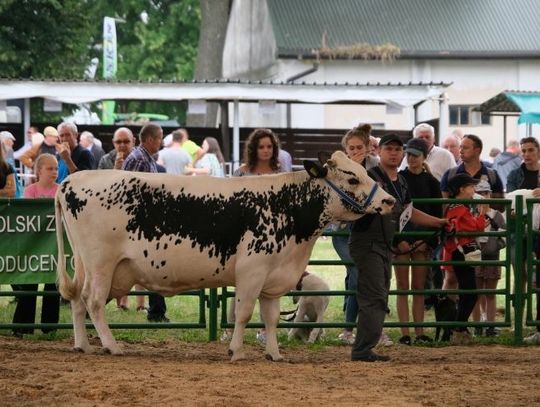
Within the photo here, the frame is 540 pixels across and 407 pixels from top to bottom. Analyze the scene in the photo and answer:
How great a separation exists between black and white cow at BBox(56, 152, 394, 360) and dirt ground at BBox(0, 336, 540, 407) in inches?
24.2

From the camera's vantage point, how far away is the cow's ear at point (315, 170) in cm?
1154

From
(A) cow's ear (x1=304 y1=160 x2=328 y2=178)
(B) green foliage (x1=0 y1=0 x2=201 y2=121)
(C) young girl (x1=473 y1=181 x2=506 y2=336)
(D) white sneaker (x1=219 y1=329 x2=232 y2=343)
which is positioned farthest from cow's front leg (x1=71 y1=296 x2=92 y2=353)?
(B) green foliage (x1=0 y1=0 x2=201 y2=121)

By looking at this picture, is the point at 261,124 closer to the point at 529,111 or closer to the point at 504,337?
the point at 529,111

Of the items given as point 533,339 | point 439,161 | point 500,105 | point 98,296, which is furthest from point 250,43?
point 98,296

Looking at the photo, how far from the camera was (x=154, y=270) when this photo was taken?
1148cm

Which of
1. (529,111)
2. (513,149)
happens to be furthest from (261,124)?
(513,149)

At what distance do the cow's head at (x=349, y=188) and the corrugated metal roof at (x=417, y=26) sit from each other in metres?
33.9

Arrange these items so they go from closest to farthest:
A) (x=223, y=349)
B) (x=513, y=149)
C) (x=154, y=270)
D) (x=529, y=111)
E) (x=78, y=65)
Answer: (x=154, y=270) < (x=223, y=349) < (x=513, y=149) < (x=529, y=111) < (x=78, y=65)

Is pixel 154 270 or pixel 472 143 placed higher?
pixel 472 143

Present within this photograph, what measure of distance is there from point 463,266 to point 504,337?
0.83 meters

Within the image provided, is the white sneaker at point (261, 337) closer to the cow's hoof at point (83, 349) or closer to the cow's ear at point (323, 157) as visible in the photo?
the cow's hoof at point (83, 349)

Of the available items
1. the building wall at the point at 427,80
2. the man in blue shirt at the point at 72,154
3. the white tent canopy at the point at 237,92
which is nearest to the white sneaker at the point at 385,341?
the man in blue shirt at the point at 72,154

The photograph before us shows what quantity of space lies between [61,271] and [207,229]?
134 cm

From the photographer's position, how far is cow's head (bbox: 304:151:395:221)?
11.4 metres
